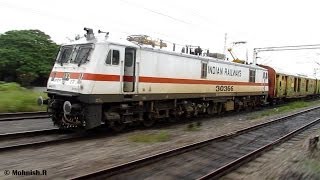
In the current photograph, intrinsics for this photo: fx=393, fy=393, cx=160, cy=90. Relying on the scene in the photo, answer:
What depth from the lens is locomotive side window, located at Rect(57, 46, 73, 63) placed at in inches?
532

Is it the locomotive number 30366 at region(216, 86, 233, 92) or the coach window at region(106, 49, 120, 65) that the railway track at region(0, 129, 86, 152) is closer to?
the coach window at region(106, 49, 120, 65)

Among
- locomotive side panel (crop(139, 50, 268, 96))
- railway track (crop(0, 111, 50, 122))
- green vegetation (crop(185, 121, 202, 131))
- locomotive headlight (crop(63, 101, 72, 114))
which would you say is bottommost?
green vegetation (crop(185, 121, 202, 131))

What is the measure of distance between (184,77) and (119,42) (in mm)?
4763

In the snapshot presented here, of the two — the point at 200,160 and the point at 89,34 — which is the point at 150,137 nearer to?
the point at 200,160

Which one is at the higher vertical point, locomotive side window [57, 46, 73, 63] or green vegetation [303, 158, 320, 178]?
locomotive side window [57, 46, 73, 63]

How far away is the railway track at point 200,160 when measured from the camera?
8172 millimetres

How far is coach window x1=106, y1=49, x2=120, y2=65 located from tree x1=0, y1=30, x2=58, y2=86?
2157 cm

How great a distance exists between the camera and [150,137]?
1270 centimetres

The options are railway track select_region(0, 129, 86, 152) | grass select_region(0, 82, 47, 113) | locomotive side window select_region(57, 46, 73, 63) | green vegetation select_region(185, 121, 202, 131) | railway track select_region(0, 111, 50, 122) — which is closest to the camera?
railway track select_region(0, 129, 86, 152)

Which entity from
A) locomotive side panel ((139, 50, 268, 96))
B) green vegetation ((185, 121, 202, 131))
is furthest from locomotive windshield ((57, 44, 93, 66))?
green vegetation ((185, 121, 202, 131))

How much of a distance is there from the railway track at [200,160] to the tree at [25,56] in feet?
76.7

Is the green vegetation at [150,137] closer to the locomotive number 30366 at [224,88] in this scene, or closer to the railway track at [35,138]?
the railway track at [35,138]

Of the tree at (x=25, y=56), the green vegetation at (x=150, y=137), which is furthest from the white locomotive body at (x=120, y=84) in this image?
the tree at (x=25, y=56)

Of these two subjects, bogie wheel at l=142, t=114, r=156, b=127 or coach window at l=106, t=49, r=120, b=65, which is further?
bogie wheel at l=142, t=114, r=156, b=127
